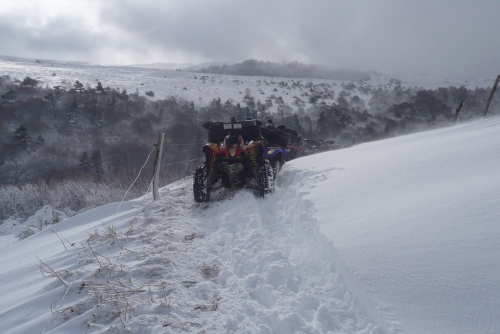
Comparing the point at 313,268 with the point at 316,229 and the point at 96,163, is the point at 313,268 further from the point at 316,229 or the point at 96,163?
the point at 96,163

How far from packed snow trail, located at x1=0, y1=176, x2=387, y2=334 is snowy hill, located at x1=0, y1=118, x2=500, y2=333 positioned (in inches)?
0.5

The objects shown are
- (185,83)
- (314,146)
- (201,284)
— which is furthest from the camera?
(185,83)

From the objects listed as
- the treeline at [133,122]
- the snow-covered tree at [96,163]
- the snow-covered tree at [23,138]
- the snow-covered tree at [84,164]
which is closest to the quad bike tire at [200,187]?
the treeline at [133,122]

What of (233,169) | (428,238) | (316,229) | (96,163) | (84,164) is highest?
(428,238)

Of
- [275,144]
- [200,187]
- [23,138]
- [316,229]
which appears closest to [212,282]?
[316,229]

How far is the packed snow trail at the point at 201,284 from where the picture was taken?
240cm

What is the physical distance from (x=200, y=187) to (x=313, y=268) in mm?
3417

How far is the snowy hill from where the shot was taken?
2.09 m

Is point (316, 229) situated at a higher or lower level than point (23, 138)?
higher

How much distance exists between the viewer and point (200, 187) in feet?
19.8

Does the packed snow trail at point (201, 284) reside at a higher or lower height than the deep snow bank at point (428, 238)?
lower

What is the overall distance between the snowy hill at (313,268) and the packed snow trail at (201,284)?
14mm

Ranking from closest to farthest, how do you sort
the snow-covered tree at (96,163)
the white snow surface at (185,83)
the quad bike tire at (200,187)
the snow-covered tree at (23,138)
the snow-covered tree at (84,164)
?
the quad bike tire at (200,187), the snow-covered tree at (84,164), the snow-covered tree at (96,163), the snow-covered tree at (23,138), the white snow surface at (185,83)

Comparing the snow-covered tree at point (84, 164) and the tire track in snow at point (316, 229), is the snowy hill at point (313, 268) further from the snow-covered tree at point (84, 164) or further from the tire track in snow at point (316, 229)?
the snow-covered tree at point (84, 164)
